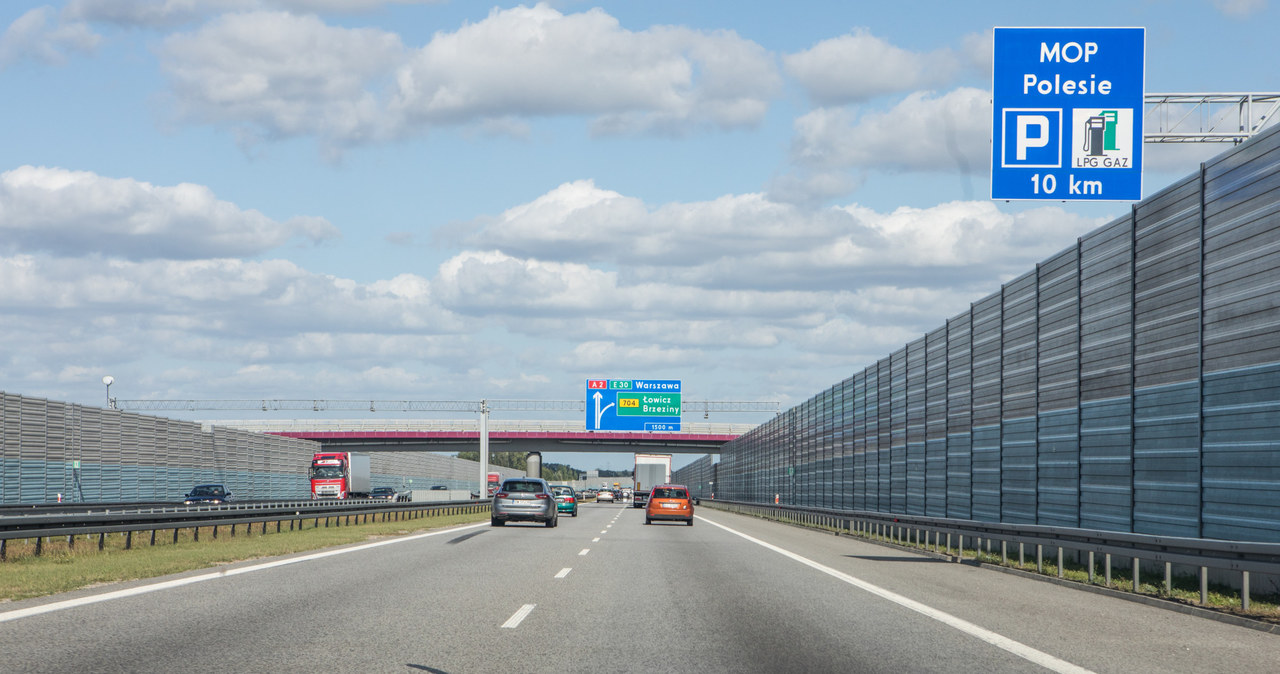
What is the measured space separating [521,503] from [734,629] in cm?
2574

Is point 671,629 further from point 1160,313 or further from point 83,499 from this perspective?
point 83,499

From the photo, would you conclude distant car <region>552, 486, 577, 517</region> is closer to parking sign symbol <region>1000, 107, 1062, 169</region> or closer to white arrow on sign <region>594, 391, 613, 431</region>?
white arrow on sign <region>594, 391, 613, 431</region>

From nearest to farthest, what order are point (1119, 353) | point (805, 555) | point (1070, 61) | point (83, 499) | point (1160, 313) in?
point (1160, 313)
point (1119, 353)
point (1070, 61)
point (805, 555)
point (83, 499)

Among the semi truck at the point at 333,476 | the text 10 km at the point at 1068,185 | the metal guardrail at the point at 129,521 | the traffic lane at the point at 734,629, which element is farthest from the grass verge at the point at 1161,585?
the semi truck at the point at 333,476

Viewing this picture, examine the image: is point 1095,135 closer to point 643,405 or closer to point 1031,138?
point 1031,138

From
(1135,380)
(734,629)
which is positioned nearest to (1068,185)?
(1135,380)

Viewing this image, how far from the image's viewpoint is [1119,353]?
18.9m

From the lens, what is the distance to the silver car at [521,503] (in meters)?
36.2

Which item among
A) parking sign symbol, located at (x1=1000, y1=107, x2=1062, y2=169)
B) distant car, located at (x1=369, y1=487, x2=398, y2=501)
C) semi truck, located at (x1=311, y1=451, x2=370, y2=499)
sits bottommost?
distant car, located at (x1=369, y1=487, x2=398, y2=501)

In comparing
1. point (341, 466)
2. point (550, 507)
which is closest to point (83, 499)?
point (550, 507)

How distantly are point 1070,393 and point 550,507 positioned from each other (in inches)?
767

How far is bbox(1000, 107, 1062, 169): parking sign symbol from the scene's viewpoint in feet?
66.1

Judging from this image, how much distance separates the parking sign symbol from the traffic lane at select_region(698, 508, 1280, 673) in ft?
22.5

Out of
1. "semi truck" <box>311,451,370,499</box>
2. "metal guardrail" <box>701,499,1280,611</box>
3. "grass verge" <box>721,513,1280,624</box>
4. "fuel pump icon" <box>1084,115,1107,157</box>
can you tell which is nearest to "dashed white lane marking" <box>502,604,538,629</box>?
"grass verge" <box>721,513,1280,624</box>
